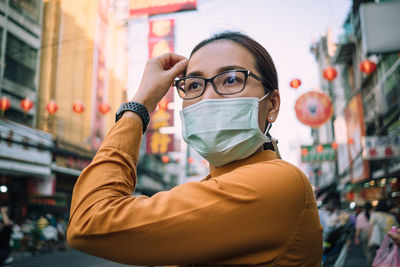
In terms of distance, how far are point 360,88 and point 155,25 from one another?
12.4 metres

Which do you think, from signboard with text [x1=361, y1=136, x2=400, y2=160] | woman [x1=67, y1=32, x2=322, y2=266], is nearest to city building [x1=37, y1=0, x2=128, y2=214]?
signboard with text [x1=361, y1=136, x2=400, y2=160]

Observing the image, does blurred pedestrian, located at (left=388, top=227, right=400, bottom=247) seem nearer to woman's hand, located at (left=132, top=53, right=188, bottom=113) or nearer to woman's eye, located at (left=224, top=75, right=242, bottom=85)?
woman's eye, located at (left=224, top=75, right=242, bottom=85)

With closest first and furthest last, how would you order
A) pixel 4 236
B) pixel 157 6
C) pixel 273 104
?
pixel 273 104
pixel 4 236
pixel 157 6

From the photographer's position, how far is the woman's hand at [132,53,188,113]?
112 centimetres

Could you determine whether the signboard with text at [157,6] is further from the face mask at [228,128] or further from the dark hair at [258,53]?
the face mask at [228,128]

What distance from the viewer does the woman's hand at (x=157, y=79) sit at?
1.12 m

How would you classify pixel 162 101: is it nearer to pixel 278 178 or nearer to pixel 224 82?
pixel 224 82

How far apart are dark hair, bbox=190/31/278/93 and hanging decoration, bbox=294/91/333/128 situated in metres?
9.47

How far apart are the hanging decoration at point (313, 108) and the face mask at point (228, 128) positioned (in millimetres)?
9616

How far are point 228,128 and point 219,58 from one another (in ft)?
0.82

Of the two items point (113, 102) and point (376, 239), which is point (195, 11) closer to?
point (376, 239)

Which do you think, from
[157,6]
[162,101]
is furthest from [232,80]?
[162,101]

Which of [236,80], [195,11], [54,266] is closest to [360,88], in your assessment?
[195,11]

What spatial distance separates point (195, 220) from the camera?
0.83 m
